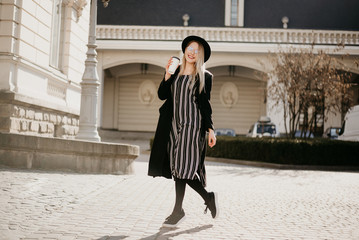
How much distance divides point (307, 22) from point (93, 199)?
24.9m

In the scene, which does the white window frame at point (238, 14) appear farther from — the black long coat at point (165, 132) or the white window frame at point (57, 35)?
the black long coat at point (165, 132)

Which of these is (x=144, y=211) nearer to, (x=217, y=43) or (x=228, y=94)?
(x=217, y=43)

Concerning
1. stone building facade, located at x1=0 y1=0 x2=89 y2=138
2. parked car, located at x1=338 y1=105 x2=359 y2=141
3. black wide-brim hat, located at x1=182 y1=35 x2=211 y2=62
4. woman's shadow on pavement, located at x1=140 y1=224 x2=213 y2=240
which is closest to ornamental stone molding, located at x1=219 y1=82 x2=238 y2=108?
parked car, located at x1=338 y1=105 x2=359 y2=141

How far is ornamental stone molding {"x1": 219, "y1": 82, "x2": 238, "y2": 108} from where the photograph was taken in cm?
3091

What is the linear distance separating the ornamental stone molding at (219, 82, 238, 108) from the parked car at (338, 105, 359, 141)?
38.9ft

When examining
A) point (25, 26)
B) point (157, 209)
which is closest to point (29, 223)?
point (157, 209)

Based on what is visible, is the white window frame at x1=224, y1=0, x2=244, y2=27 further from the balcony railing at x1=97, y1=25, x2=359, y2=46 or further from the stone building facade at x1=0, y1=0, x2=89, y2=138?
the stone building facade at x1=0, y1=0, x2=89, y2=138

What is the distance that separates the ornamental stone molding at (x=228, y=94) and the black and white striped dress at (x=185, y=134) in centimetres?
2622

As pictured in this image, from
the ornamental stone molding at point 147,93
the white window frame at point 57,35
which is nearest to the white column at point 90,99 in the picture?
the white window frame at point 57,35

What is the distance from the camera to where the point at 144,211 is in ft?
18.4

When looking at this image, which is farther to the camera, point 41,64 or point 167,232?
point 41,64

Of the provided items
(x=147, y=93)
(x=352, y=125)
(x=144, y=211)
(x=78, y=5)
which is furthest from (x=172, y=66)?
(x=147, y=93)

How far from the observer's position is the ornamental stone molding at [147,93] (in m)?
31.1

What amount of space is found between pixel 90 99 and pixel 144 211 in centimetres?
500
